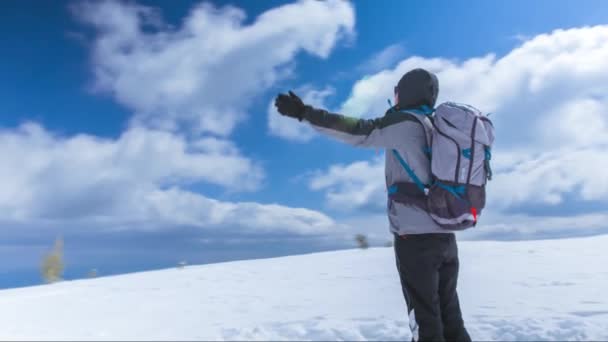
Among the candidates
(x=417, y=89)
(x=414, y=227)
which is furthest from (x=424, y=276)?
(x=417, y=89)

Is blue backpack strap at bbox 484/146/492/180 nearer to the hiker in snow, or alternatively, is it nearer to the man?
the hiker in snow

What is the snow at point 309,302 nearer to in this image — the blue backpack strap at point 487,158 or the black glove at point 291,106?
the blue backpack strap at point 487,158

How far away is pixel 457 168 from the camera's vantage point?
124 inches

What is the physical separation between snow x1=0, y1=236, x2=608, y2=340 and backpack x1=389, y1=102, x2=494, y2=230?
1341 millimetres

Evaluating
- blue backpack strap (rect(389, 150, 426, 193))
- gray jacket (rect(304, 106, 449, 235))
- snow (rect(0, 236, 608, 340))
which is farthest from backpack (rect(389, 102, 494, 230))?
snow (rect(0, 236, 608, 340))

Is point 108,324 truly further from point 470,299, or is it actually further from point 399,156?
point 470,299

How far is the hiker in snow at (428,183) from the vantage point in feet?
10.3

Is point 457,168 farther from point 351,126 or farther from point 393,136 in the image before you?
point 351,126

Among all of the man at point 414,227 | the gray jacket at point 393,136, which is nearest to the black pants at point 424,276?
the man at point 414,227

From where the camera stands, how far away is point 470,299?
5309mm

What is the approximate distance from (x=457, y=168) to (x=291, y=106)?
124 cm

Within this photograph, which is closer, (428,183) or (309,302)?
(428,183)

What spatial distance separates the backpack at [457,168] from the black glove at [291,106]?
95cm

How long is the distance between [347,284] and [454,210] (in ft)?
11.8
